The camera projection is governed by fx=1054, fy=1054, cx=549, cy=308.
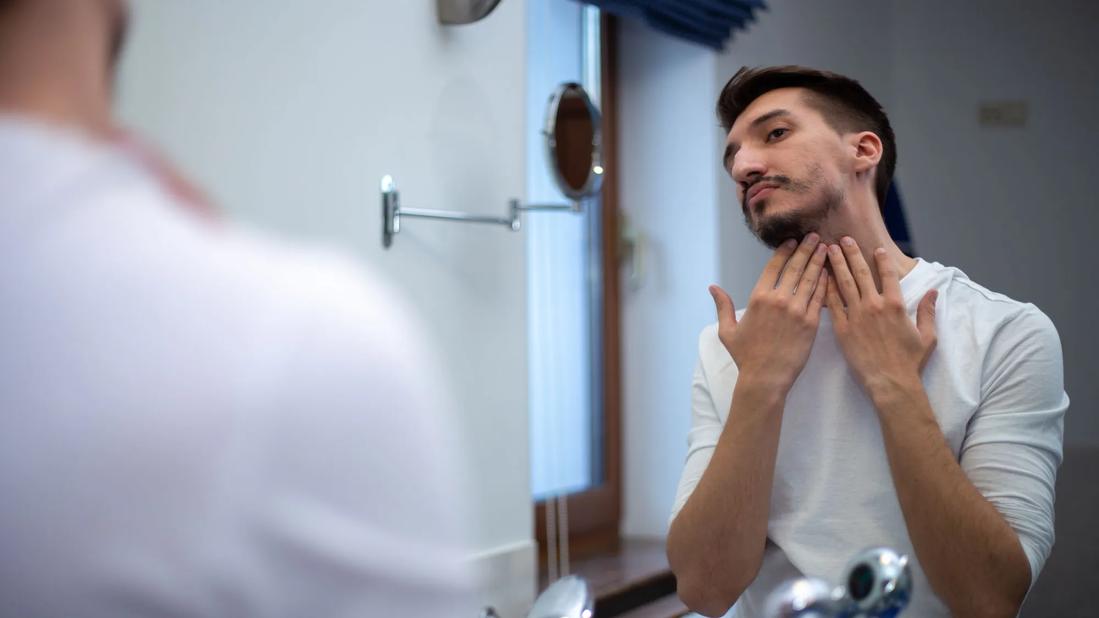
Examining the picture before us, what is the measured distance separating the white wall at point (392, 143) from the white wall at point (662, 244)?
92 centimetres

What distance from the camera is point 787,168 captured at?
1.35 metres

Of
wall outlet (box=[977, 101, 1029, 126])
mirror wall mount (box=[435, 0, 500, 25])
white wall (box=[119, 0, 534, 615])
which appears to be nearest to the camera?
white wall (box=[119, 0, 534, 615])

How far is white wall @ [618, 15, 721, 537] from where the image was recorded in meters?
3.34

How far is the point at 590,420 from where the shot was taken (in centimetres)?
333

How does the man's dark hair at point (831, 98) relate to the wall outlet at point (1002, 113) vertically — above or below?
below

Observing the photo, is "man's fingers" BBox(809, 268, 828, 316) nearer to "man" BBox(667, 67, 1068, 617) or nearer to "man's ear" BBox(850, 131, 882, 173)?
"man" BBox(667, 67, 1068, 617)

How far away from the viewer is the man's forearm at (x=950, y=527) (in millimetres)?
1124

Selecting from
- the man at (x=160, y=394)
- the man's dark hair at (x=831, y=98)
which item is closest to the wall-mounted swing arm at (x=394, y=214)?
the man's dark hair at (x=831, y=98)

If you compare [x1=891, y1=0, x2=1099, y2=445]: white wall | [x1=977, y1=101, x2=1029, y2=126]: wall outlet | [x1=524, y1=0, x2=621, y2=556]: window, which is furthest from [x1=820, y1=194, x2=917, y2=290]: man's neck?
[x1=977, y1=101, x2=1029, y2=126]: wall outlet

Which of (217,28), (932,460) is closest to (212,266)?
(932,460)

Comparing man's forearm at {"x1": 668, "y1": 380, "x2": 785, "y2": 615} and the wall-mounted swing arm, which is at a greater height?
the wall-mounted swing arm

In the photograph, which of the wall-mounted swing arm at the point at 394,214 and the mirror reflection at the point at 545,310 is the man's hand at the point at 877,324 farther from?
the wall-mounted swing arm at the point at 394,214

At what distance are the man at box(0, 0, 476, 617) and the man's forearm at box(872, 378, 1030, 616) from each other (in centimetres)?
99

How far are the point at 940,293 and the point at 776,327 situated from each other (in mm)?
223
